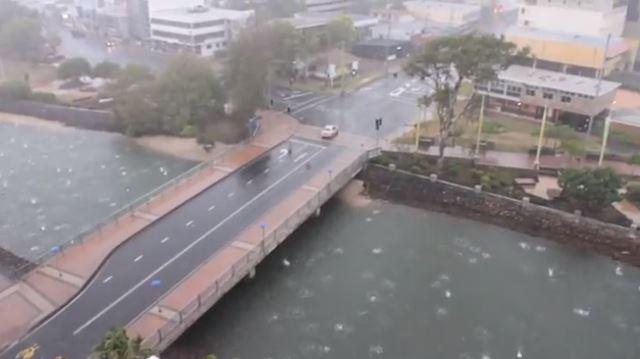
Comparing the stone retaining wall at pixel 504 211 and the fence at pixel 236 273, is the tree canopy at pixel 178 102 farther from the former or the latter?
the fence at pixel 236 273

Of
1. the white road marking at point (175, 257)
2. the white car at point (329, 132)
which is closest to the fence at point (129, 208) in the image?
the white road marking at point (175, 257)

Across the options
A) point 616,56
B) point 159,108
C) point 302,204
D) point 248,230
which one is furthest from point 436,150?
point 616,56

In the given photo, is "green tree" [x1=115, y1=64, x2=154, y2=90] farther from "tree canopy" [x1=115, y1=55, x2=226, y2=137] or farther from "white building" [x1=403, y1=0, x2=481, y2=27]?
"white building" [x1=403, y1=0, x2=481, y2=27]

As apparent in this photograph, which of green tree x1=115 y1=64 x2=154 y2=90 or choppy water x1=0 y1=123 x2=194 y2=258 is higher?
green tree x1=115 y1=64 x2=154 y2=90

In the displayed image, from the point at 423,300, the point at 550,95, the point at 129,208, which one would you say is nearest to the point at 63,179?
the point at 129,208

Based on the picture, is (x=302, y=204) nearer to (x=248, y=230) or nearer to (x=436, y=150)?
(x=248, y=230)

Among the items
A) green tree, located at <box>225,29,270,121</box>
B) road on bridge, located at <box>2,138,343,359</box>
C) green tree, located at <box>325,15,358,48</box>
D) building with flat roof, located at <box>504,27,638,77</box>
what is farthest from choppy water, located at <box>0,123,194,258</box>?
building with flat roof, located at <box>504,27,638,77</box>
